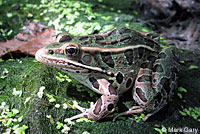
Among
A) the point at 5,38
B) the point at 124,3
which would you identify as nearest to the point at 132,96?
the point at 5,38

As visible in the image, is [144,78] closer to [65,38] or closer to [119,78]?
[119,78]

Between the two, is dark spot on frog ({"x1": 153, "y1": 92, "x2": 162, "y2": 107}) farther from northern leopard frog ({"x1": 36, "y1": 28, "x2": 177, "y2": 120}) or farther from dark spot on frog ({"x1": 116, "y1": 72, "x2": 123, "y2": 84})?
dark spot on frog ({"x1": 116, "y1": 72, "x2": 123, "y2": 84})

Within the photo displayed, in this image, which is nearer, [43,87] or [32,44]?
[43,87]

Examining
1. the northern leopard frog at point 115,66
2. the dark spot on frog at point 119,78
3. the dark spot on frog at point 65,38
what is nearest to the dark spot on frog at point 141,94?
the northern leopard frog at point 115,66

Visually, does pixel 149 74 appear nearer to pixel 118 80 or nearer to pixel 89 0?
pixel 118 80

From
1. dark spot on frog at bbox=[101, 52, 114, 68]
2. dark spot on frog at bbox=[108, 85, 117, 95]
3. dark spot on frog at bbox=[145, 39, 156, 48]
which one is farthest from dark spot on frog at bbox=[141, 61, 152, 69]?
dark spot on frog at bbox=[108, 85, 117, 95]

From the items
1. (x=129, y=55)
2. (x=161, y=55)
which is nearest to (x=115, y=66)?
(x=129, y=55)

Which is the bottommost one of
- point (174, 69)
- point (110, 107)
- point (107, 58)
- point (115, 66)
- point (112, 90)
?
point (110, 107)
